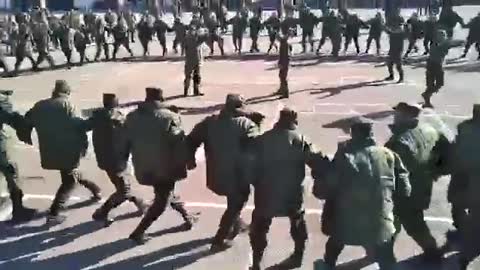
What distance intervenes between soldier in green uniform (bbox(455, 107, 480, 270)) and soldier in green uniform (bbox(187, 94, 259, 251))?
2044 millimetres

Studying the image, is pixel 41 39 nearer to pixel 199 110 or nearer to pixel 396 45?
pixel 199 110

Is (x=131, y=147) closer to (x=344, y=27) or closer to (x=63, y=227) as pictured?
(x=63, y=227)

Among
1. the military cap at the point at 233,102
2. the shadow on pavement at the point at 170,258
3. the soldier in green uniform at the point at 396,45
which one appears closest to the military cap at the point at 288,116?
the military cap at the point at 233,102

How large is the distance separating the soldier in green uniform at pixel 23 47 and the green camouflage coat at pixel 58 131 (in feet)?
39.1

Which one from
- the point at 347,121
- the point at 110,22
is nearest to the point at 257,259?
the point at 347,121

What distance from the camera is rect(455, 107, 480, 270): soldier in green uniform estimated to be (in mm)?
6609

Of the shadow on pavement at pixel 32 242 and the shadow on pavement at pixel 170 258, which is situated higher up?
the shadow on pavement at pixel 32 242

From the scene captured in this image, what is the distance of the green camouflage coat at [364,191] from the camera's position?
6000mm

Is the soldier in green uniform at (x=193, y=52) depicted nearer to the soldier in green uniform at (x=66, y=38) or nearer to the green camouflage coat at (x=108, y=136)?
the soldier in green uniform at (x=66, y=38)

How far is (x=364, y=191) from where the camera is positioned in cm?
600

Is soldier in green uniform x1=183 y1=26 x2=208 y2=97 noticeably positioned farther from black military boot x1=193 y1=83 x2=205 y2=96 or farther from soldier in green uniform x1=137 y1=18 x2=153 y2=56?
soldier in green uniform x1=137 y1=18 x2=153 y2=56

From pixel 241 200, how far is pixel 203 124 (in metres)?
0.90

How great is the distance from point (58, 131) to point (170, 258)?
2004mm

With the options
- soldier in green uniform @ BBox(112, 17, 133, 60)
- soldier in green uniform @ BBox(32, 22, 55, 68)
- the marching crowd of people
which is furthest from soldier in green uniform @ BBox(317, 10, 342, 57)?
the marching crowd of people
